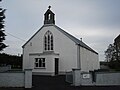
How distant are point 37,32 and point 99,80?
732 inches

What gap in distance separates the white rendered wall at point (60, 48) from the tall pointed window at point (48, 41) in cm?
52

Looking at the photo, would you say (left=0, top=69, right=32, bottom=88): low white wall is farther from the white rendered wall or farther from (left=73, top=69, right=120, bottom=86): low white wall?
the white rendered wall

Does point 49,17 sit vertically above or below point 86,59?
above

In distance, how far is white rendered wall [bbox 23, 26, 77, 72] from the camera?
32.2 m

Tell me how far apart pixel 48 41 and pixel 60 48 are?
250 centimetres

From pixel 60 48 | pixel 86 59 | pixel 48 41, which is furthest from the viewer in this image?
pixel 86 59

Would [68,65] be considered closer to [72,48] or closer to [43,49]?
[72,48]

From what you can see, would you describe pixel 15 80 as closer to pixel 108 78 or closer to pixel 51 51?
pixel 108 78

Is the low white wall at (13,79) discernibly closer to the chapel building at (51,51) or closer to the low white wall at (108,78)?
the low white wall at (108,78)

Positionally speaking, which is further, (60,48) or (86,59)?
(86,59)

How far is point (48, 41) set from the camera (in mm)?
34281

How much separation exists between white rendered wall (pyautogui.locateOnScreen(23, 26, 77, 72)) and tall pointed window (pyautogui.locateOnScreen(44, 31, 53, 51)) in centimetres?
52

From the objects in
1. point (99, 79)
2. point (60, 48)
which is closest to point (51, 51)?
point (60, 48)

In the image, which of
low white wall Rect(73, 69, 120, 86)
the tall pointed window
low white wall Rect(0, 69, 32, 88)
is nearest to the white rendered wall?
the tall pointed window
